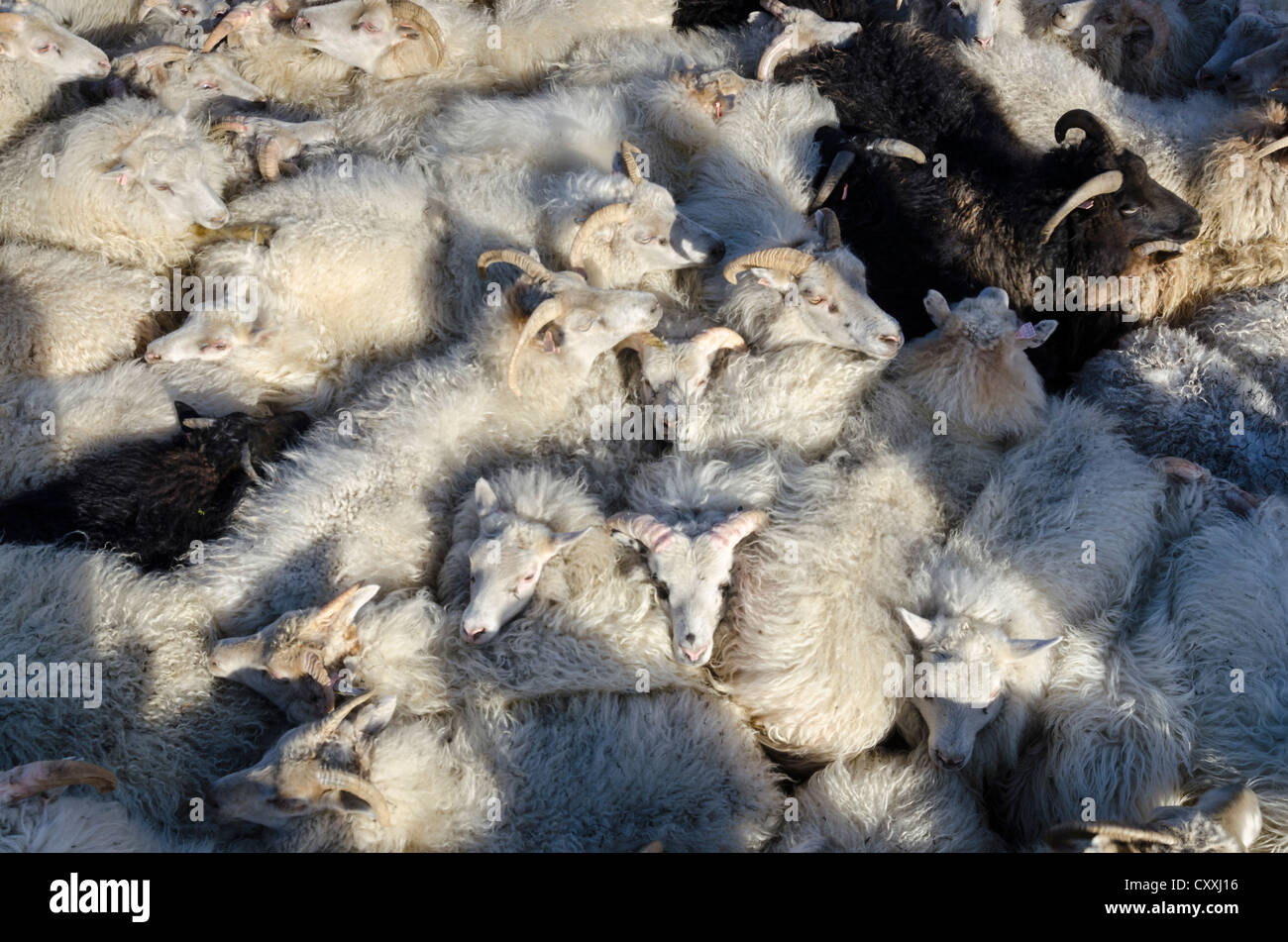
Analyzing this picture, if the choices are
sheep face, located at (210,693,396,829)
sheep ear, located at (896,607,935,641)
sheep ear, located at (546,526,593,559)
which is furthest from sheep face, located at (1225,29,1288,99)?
sheep face, located at (210,693,396,829)

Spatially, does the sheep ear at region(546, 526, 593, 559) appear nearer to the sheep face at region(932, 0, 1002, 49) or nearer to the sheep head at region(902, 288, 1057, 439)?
the sheep head at region(902, 288, 1057, 439)

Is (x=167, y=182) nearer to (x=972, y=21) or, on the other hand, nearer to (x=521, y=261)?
(x=521, y=261)

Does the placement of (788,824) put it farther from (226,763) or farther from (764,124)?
(764,124)

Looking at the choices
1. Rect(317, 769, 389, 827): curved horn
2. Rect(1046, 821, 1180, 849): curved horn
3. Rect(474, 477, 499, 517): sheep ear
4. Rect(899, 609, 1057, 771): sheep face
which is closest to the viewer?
Rect(1046, 821, 1180, 849): curved horn

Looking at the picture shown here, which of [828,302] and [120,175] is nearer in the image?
[828,302]

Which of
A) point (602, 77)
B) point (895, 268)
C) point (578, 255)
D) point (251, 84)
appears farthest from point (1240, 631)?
point (251, 84)

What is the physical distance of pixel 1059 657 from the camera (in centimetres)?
471

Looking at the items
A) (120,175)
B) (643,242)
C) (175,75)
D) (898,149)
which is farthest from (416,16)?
(898,149)

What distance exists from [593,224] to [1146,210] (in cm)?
319

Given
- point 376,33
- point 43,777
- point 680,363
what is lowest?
point 43,777

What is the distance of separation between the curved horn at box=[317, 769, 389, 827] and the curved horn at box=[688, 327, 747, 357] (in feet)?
9.20

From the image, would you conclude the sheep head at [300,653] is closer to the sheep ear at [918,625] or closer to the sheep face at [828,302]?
the sheep ear at [918,625]

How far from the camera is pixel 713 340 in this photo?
5582 millimetres

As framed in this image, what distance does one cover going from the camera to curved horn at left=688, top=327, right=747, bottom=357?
5.57m
